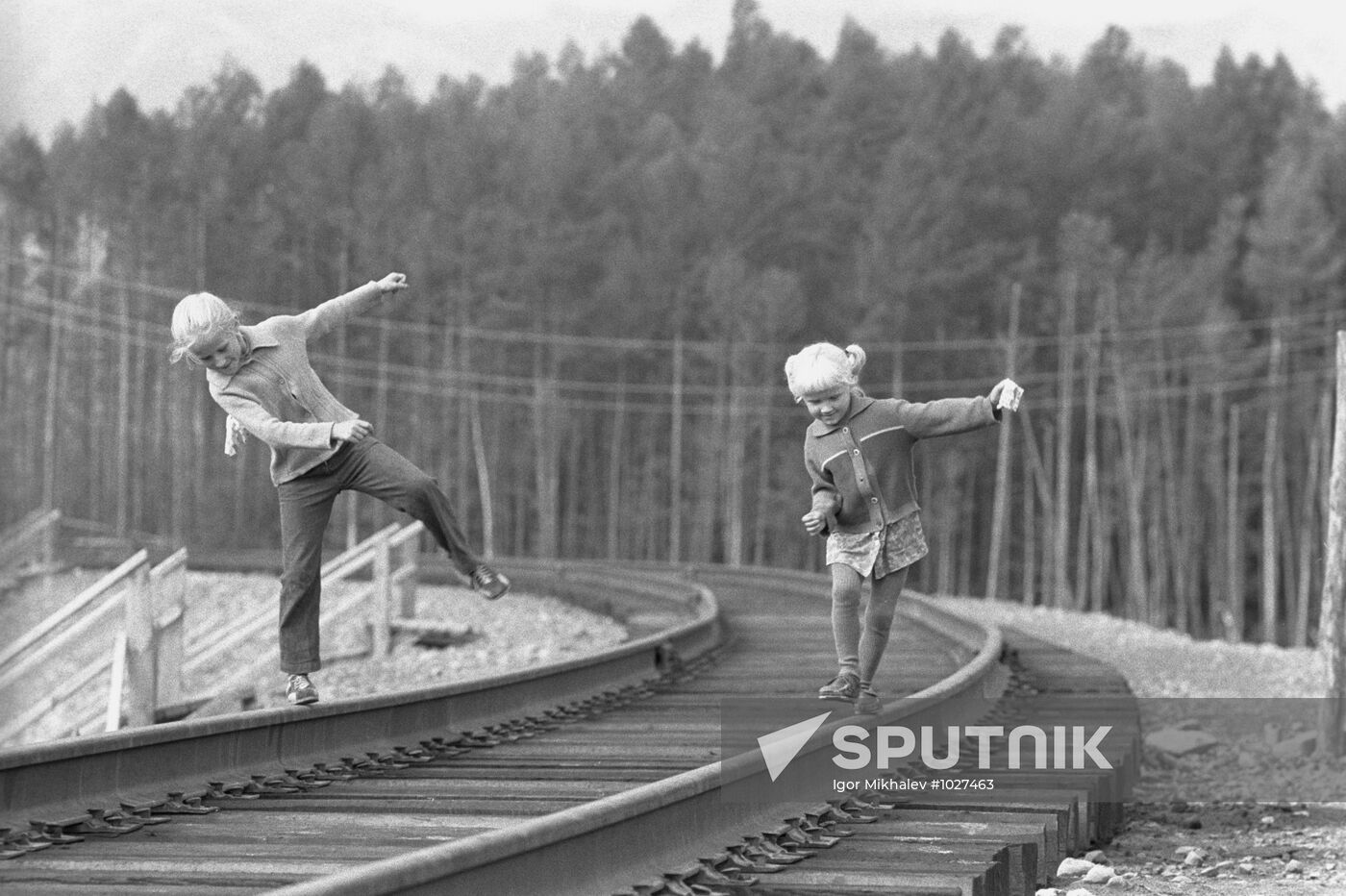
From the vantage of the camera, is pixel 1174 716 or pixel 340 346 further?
pixel 340 346

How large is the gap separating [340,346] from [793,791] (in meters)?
55.1

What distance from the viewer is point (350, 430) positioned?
5.98 m

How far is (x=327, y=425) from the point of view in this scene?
604 cm

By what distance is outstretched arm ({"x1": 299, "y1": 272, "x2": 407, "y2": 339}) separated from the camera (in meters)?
6.48

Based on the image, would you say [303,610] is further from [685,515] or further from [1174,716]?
[685,515]

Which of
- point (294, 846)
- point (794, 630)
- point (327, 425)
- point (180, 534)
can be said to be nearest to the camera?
point (294, 846)

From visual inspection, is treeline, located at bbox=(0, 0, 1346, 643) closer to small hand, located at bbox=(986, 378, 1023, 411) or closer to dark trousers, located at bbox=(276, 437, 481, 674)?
dark trousers, located at bbox=(276, 437, 481, 674)

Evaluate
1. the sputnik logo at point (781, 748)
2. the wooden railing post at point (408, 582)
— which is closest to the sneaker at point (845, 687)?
the sputnik logo at point (781, 748)

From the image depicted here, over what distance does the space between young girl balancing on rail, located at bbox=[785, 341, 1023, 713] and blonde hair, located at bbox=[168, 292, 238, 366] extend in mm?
1698

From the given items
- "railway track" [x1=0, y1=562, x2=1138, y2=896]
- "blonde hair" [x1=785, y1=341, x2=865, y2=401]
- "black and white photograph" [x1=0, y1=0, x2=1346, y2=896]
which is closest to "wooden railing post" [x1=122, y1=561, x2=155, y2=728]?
"black and white photograph" [x1=0, y1=0, x2=1346, y2=896]

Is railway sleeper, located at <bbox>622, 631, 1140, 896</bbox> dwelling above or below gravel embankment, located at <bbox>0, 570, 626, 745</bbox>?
above

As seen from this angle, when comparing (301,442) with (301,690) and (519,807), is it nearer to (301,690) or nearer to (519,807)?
(301,690)

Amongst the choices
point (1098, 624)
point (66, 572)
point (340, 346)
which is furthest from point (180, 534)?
point (1098, 624)

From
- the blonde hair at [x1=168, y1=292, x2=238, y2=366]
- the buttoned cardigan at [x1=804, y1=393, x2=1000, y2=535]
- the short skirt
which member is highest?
the blonde hair at [x1=168, y1=292, x2=238, y2=366]
